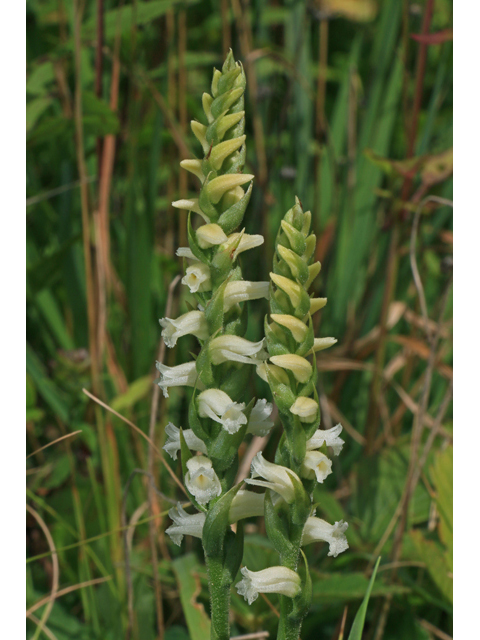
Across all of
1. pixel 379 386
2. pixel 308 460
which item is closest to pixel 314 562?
pixel 379 386

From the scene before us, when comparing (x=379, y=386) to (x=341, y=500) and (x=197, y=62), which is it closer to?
(x=341, y=500)

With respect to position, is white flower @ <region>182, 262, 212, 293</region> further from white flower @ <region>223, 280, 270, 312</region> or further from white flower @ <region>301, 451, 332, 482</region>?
white flower @ <region>301, 451, 332, 482</region>

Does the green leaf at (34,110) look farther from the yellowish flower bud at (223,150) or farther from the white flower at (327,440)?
the white flower at (327,440)

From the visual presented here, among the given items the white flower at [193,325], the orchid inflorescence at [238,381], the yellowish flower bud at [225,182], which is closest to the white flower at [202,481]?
the orchid inflorescence at [238,381]

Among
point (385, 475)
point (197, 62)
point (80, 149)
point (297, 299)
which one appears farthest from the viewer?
point (197, 62)

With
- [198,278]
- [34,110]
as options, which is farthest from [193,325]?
[34,110]
